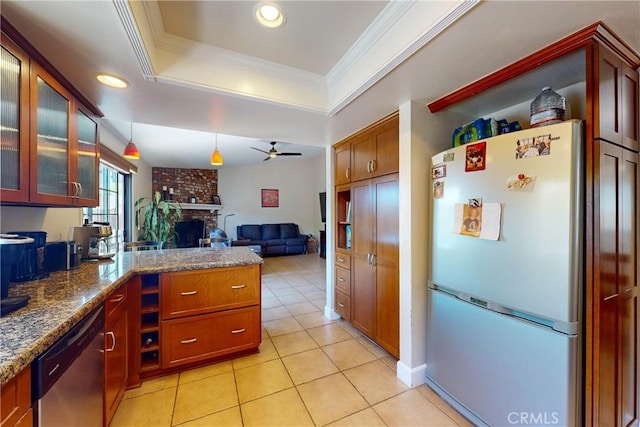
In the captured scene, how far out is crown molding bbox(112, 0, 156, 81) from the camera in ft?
3.40

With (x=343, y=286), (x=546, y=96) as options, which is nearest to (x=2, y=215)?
(x=343, y=286)

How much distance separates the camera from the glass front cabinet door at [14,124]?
1.06 m

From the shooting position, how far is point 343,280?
2844 mm

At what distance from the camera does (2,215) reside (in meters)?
1.45

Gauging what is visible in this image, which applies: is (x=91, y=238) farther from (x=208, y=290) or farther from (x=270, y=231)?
(x=270, y=231)

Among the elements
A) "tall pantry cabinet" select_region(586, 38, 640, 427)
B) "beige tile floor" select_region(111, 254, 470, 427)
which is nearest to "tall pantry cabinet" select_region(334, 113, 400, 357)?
"beige tile floor" select_region(111, 254, 470, 427)

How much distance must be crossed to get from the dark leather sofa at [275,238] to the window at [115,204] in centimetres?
296

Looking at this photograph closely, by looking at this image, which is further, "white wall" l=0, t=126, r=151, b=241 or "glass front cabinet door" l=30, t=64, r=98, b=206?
"white wall" l=0, t=126, r=151, b=241

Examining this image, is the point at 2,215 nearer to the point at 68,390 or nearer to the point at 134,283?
the point at 134,283

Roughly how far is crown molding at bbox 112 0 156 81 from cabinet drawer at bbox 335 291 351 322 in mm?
2519

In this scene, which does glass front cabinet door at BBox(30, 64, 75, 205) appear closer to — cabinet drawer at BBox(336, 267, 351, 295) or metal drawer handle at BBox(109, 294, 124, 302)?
metal drawer handle at BBox(109, 294, 124, 302)

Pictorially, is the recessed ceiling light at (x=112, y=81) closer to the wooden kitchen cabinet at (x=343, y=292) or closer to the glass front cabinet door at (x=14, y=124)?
the glass front cabinet door at (x=14, y=124)

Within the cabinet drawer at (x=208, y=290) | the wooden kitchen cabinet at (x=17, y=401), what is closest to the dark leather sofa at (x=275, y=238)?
the cabinet drawer at (x=208, y=290)

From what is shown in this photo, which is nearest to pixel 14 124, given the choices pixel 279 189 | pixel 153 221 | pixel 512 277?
pixel 512 277
